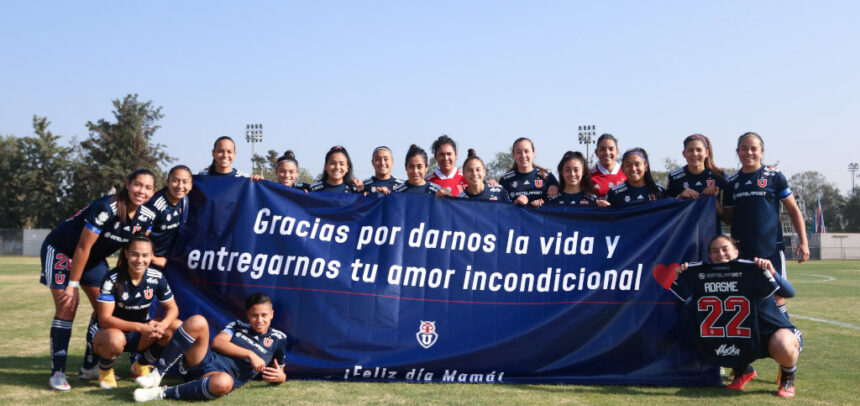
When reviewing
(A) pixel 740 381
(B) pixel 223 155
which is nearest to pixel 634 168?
(A) pixel 740 381

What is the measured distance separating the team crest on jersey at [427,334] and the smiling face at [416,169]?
150 cm

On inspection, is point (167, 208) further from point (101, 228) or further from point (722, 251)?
point (722, 251)

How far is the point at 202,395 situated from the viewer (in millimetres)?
4477

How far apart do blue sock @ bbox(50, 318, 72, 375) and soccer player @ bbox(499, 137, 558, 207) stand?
4.26 meters

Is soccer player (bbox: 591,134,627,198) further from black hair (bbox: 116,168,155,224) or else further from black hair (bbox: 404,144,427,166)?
black hair (bbox: 116,168,155,224)

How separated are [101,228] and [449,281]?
2937mm

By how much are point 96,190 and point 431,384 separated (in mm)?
51021

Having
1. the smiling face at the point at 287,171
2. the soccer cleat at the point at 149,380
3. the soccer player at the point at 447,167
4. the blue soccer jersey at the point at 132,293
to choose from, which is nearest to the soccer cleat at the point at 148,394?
the soccer cleat at the point at 149,380

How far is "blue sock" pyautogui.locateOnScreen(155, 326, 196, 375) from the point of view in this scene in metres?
4.83

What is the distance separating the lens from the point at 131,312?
508 centimetres

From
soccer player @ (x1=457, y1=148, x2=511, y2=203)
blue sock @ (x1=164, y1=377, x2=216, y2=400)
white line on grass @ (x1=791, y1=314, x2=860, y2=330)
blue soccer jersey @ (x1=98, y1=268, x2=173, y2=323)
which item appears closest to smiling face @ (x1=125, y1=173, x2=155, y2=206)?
blue soccer jersey @ (x1=98, y1=268, x2=173, y2=323)

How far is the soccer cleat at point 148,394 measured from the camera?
14.6 ft

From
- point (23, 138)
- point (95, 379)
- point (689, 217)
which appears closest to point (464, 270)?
point (689, 217)

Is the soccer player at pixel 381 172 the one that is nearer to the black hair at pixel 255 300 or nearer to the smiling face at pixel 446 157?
the smiling face at pixel 446 157
